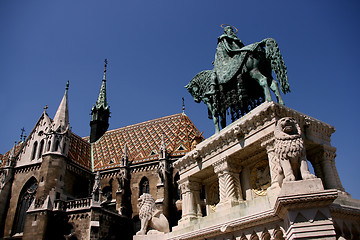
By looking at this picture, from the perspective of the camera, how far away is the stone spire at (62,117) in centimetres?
2745

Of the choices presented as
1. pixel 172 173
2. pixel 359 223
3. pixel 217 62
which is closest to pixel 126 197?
pixel 172 173

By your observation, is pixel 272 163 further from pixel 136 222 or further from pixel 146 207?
pixel 136 222

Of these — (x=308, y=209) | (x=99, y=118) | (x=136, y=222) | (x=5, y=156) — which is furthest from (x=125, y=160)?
(x=308, y=209)

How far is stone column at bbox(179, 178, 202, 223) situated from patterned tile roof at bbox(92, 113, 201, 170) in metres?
16.2

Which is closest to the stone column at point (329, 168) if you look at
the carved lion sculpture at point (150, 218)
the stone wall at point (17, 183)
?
the carved lion sculpture at point (150, 218)

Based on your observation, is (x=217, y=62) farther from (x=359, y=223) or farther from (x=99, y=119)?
(x=99, y=119)

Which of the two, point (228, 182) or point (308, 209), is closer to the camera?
point (308, 209)

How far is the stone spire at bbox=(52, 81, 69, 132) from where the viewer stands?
27453 mm

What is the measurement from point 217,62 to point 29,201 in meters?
20.9

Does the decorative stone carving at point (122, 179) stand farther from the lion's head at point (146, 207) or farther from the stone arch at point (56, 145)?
the lion's head at point (146, 207)

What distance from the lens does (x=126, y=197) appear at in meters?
27.2

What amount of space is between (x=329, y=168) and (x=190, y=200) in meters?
4.79

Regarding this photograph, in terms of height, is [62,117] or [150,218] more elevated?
[62,117]

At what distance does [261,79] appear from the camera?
10.6 meters
